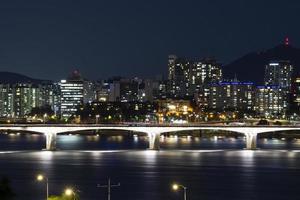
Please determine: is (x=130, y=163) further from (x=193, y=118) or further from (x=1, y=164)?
(x=193, y=118)

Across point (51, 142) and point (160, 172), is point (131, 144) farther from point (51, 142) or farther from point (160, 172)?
point (160, 172)

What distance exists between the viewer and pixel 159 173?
7081cm

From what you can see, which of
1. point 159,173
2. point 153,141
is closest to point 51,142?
point 153,141

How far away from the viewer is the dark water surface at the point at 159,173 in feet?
192

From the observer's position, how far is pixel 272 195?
58031 mm

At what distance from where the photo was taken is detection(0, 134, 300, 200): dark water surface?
58656mm

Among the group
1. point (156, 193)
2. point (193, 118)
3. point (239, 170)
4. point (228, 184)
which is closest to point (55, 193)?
point (156, 193)

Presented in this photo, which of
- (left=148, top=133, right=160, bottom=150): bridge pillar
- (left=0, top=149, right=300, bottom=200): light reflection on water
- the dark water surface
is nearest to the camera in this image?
the dark water surface

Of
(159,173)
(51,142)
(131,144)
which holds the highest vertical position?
(51,142)

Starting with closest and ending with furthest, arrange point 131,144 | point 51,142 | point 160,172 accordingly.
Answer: point 160,172
point 51,142
point 131,144

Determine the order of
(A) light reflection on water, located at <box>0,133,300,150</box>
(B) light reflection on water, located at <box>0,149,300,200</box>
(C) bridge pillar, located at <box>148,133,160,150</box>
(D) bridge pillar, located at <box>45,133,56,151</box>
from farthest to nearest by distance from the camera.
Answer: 1. (A) light reflection on water, located at <box>0,133,300,150</box>
2. (C) bridge pillar, located at <box>148,133,160,150</box>
3. (D) bridge pillar, located at <box>45,133,56,151</box>
4. (B) light reflection on water, located at <box>0,149,300,200</box>

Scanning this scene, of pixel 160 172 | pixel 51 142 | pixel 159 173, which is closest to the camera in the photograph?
pixel 159 173

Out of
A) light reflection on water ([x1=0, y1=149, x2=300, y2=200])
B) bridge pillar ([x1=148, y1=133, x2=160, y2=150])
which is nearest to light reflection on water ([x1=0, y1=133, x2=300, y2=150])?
bridge pillar ([x1=148, y1=133, x2=160, y2=150])

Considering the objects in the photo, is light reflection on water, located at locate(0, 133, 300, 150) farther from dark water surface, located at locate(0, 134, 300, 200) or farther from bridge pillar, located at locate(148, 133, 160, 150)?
dark water surface, located at locate(0, 134, 300, 200)
